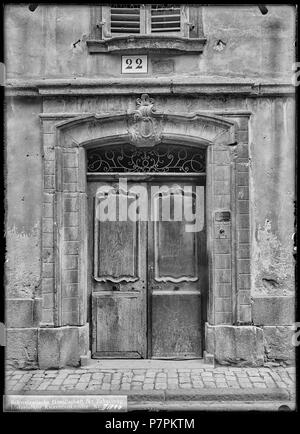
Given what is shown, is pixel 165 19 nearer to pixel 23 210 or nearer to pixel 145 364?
pixel 23 210

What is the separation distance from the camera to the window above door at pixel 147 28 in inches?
227

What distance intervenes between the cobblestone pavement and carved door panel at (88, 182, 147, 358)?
45 cm

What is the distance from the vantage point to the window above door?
577 cm

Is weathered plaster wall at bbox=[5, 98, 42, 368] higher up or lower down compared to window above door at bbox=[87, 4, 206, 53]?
lower down

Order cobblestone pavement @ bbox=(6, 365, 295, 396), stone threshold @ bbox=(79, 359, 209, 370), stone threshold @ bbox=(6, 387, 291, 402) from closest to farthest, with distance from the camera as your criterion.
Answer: stone threshold @ bbox=(6, 387, 291, 402) < cobblestone pavement @ bbox=(6, 365, 295, 396) < stone threshold @ bbox=(79, 359, 209, 370)

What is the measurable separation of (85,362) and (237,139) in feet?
11.7

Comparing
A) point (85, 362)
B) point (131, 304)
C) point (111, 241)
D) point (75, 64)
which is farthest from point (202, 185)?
point (85, 362)

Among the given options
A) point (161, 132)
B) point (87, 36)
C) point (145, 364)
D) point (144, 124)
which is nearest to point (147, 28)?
point (87, 36)

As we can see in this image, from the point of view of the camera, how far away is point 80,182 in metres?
5.86

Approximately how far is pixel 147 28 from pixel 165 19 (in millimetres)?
275

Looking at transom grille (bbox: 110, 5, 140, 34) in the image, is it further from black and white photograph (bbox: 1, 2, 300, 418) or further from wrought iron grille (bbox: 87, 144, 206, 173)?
wrought iron grille (bbox: 87, 144, 206, 173)

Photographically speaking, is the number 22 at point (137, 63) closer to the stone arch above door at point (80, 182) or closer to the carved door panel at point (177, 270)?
the stone arch above door at point (80, 182)

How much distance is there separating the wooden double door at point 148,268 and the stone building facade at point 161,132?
0.22 metres

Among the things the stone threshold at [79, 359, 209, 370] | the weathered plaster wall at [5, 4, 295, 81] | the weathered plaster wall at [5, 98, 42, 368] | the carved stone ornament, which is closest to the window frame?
the weathered plaster wall at [5, 4, 295, 81]
